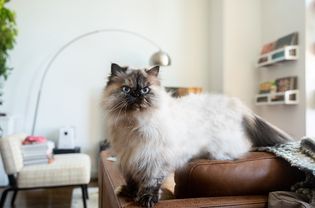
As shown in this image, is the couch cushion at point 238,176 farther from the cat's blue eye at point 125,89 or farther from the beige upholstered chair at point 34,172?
the beige upholstered chair at point 34,172

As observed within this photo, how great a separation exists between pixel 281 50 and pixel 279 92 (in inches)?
17.8

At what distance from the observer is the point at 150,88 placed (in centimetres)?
94

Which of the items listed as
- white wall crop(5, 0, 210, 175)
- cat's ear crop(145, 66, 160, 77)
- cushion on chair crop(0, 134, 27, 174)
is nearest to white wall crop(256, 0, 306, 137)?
white wall crop(5, 0, 210, 175)

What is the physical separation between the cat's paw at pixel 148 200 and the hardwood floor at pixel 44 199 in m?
1.98

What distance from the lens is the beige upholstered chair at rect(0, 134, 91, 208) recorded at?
2.16 meters

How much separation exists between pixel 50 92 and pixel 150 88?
302 centimetres

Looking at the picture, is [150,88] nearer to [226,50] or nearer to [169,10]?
[226,50]

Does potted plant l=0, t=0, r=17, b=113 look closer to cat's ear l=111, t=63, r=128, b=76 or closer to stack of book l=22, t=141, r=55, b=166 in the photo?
stack of book l=22, t=141, r=55, b=166

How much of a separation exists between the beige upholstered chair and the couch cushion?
5.41ft

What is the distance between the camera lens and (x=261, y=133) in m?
1.07

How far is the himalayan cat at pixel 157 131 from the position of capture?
87cm

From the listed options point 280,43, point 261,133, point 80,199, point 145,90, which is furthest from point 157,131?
point 280,43

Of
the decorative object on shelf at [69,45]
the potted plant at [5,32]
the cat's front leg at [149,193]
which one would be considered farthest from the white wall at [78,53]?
the cat's front leg at [149,193]

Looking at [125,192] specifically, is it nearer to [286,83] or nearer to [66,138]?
[286,83]
